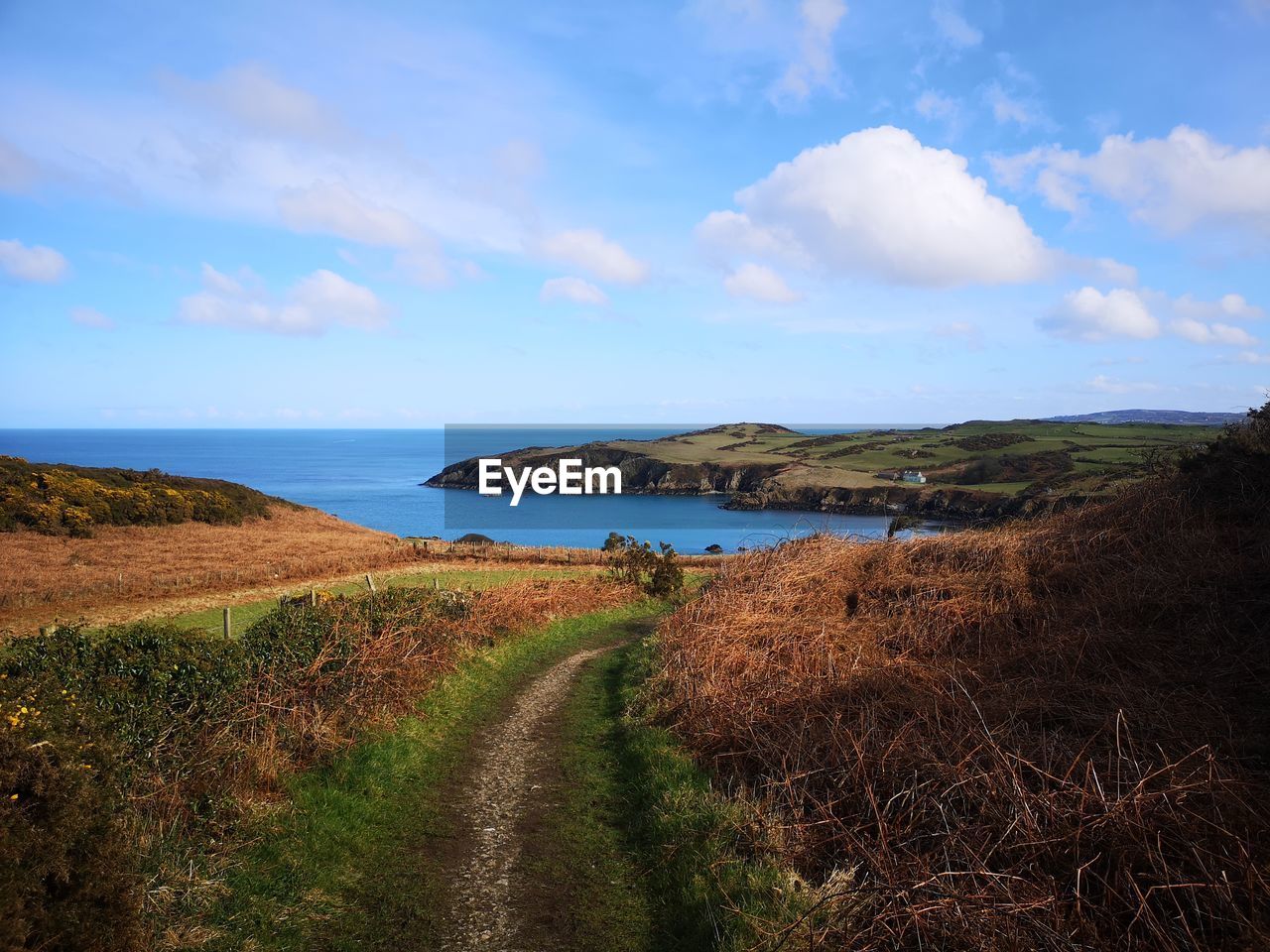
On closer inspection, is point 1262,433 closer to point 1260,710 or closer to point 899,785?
point 1260,710

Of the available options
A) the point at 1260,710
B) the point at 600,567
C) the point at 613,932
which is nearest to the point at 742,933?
the point at 613,932

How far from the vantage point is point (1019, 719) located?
27.2 feet

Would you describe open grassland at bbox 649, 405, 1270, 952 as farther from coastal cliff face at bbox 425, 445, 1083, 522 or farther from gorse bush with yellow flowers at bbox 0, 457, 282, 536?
coastal cliff face at bbox 425, 445, 1083, 522

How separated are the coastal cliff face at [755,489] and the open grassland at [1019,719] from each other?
5842cm

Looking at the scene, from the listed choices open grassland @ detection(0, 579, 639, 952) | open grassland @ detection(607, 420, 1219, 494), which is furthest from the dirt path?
open grassland @ detection(607, 420, 1219, 494)

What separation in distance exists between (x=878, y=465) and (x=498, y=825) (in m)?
114

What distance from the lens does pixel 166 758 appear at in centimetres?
758

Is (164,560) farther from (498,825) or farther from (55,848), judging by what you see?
(55,848)

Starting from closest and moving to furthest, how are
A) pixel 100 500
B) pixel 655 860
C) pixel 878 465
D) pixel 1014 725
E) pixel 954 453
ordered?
pixel 655 860 → pixel 1014 725 → pixel 100 500 → pixel 954 453 → pixel 878 465

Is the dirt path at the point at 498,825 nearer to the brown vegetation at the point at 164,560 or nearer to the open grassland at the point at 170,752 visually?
the open grassland at the point at 170,752

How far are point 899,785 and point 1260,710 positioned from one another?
3776mm

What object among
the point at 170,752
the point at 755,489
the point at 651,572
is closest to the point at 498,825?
the point at 170,752

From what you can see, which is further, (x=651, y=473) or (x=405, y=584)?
(x=651, y=473)

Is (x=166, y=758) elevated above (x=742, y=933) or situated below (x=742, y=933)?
above
